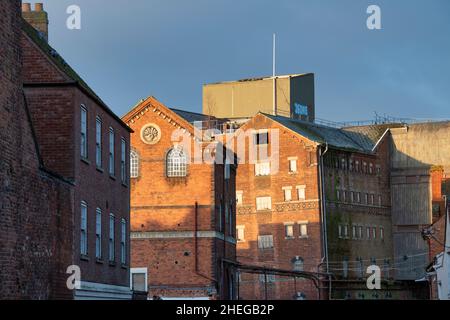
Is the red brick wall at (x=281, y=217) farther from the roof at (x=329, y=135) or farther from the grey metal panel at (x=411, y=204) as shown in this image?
the grey metal panel at (x=411, y=204)

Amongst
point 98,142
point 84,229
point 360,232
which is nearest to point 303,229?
point 360,232

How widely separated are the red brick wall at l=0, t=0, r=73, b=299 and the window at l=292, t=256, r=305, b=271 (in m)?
58.0

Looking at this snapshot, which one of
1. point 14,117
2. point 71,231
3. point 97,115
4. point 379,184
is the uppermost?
point 379,184

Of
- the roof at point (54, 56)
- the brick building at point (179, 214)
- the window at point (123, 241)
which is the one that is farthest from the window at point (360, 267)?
the roof at point (54, 56)

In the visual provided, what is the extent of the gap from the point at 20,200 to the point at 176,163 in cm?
4052

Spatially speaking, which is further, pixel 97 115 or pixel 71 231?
pixel 97 115

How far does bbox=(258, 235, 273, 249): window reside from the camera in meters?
90.6

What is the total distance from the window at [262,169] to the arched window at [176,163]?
2444 cm

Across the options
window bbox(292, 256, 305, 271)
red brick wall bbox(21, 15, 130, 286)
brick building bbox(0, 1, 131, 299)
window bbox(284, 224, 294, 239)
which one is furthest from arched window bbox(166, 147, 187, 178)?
red brick wall bbox(21, 15, 130, 286)

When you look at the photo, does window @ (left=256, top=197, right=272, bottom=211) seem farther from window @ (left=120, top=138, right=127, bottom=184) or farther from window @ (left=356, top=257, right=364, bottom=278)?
window @ (left=120, top=138, right=127, bottom=184)

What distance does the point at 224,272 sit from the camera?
64625 mm

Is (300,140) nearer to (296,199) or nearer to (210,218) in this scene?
(296,199)

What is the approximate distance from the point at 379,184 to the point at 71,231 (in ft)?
229
